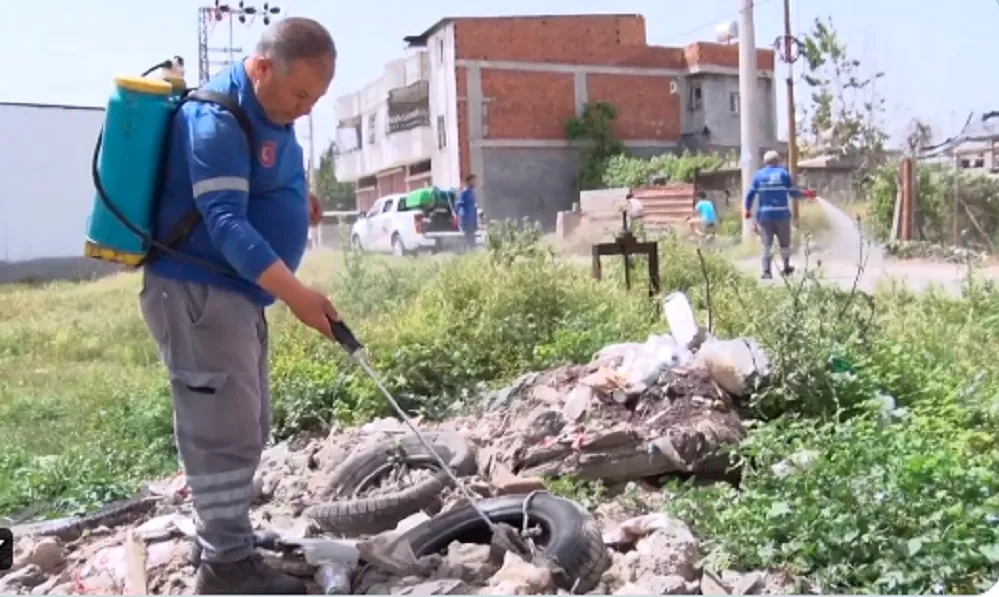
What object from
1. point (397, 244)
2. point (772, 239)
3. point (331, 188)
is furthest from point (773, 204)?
point (331, 188)

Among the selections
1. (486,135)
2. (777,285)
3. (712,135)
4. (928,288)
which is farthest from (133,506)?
(928,288)

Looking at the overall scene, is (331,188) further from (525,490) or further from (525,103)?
(525,490)

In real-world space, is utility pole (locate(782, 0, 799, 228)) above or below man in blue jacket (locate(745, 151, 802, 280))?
above

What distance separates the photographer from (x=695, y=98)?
3115mm

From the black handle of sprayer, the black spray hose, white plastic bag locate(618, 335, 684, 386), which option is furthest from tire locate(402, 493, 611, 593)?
white plastic bag locate(618, 335, 684, 386)

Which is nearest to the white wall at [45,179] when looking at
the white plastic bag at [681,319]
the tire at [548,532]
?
the tire at [548,532]

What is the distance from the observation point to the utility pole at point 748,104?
3.11 meters

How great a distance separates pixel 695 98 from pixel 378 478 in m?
1.47

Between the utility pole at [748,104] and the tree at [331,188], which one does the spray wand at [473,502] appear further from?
the utility pole at [748,104]

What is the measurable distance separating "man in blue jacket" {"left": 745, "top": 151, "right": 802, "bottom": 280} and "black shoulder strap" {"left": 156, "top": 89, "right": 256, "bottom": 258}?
5.48 feet

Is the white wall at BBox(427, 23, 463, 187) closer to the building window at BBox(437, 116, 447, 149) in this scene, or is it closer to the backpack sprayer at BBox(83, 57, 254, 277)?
the building window at BBox(437, 116, 447, 149)

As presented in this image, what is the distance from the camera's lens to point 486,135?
3.09 metres

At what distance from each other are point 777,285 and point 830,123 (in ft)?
2.19

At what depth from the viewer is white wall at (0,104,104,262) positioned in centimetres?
286
